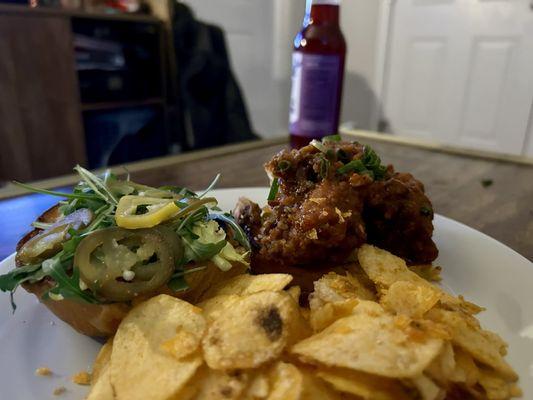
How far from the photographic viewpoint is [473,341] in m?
0.84

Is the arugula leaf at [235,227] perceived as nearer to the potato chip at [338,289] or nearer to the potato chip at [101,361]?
the potato chip at [338,289]

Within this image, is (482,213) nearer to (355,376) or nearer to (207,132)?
(355,376)

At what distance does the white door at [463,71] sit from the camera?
14.3 ft

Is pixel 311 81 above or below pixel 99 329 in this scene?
above

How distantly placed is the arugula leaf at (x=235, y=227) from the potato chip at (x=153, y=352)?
295 millimetres

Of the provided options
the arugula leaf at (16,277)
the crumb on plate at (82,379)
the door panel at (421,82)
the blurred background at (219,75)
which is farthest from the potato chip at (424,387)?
the door panel at (421,82)

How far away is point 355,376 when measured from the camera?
75 centimetres

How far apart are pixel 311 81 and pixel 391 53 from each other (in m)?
3.45

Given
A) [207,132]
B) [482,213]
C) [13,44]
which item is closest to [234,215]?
[482,213]

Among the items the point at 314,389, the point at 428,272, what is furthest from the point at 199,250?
the point at 428,272

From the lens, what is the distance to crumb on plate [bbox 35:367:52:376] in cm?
90

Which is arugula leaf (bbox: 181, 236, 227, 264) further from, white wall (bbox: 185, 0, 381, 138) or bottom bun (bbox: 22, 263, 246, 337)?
white wall (bbox: 185, 0, 381, 138)

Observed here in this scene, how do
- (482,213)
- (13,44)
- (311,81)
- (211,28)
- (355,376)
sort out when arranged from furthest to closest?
(211,28), (13,44), (311,81), (482,213), (355,376)

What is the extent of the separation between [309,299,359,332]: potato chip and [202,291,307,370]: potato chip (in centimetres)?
3
